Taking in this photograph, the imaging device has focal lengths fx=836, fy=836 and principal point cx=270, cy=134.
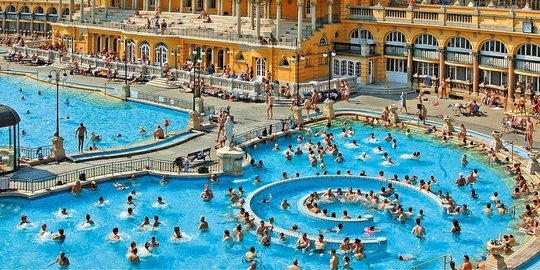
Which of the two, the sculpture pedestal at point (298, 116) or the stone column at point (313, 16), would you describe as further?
the stone column at point (313, 16)

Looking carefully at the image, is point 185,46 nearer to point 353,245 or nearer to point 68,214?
point 68,214

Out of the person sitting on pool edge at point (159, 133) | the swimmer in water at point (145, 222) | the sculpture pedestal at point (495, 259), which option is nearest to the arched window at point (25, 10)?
the person sitting on pool edge at point (159, 133)

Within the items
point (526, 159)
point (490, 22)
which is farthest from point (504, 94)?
point (526, 159)

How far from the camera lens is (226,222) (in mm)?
35312

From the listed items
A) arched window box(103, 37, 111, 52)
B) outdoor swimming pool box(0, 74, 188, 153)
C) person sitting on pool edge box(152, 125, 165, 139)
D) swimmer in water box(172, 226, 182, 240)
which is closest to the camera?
swimmer in water box(172, 226, 182, 240)

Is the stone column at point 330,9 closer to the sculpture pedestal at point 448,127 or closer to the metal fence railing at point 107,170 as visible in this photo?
the sculpture pedestal at point 448,127

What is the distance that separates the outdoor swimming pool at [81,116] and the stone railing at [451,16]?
18.1 m

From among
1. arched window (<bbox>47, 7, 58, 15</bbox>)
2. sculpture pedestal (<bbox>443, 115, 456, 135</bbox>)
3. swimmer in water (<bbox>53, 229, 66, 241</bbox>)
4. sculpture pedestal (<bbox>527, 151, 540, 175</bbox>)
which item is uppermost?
arched window (<bbox>47, 7, 58, 15</bbox>)

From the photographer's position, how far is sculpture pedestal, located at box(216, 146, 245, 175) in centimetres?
4159

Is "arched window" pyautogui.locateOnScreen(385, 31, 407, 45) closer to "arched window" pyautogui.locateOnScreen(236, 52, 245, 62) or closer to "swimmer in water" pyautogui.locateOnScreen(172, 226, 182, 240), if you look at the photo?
"arched window" pyautogui.locateOnScreen(236, 52, 245, 62)

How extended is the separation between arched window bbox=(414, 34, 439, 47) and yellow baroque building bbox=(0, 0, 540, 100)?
0.08 meters

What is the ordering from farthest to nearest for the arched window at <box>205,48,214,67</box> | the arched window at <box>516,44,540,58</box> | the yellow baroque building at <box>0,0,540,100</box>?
1. the arched window at <box>205,48,214,67</box>
2. the yellow baroque building at <box>0,0,540,100</box>
3. the arched window at <box>516,44,540,58</box>

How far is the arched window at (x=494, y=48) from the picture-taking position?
58.8m

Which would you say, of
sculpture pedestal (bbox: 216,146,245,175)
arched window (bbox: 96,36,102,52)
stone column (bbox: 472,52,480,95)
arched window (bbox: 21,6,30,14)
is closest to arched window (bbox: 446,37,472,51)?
stone column (bbox: 472,52,480,95)
